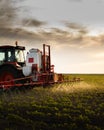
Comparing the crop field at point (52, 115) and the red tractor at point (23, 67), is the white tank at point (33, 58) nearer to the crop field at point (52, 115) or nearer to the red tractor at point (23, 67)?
the red tractor at point (23, 67)

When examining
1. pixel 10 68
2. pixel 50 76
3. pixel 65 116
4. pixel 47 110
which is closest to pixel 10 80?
pixel 10 68

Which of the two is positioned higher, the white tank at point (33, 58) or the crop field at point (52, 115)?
the white tank at point (33, 58)

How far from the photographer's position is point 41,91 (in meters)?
22.5

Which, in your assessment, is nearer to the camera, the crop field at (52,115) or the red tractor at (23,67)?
the crop field at (52,115)

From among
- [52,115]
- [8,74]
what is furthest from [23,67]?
[52,115]

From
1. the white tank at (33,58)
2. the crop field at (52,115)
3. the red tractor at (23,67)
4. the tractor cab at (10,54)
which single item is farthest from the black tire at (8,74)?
the crop field at (52,115)

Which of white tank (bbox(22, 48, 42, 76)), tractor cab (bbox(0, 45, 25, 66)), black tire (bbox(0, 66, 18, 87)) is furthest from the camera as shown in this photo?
white tank (bbox(22, 48, 42, 76))

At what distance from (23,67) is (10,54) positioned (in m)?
1.42

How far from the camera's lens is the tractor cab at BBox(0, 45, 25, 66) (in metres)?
23.4

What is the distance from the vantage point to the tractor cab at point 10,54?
76.9ft

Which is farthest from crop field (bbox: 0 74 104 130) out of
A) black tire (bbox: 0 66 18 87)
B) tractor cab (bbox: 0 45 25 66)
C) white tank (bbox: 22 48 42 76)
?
white tank (bbox: 22 48 42 76)

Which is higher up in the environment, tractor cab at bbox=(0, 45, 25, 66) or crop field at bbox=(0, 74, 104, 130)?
tractor cab at bbox=(0, 45, 25, 66)

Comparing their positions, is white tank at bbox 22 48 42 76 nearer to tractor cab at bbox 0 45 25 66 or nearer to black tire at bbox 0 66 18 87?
tractor cab at bbox 0 45 25 66

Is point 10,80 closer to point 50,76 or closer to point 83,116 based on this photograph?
point 50,76
